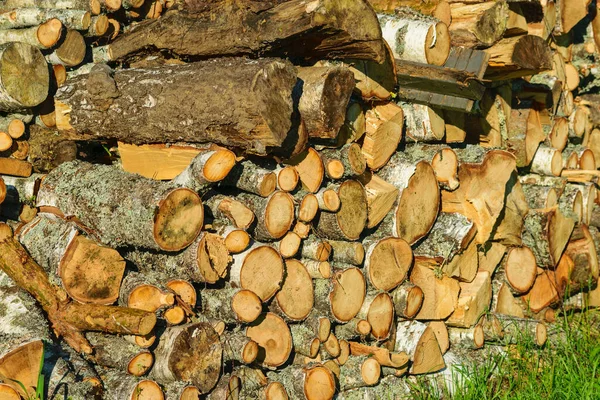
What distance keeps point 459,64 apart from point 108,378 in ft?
10.5

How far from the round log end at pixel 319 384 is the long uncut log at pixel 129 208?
3.94 ft

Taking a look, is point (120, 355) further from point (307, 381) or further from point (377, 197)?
point (377, 197)

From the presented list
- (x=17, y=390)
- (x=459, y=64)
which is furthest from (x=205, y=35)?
(x=17, y=390)

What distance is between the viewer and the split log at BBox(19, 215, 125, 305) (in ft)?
12.7

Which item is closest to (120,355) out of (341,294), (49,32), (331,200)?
(341,294)

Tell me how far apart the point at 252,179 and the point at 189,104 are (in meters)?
0.59

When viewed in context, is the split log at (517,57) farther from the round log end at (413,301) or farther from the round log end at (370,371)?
the round log end at (370,371)

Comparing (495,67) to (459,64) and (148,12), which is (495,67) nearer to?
(459,64)

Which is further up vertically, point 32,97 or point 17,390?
point 32,97

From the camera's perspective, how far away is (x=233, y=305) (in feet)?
13.4

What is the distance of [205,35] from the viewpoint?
4688mm

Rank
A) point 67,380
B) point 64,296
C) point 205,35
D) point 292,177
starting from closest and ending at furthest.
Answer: point 67,380 → point 64,296 → point 292,177 → point 205,35

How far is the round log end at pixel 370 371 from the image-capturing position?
15.4 ft

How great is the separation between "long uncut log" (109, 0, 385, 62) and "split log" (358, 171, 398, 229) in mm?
930
